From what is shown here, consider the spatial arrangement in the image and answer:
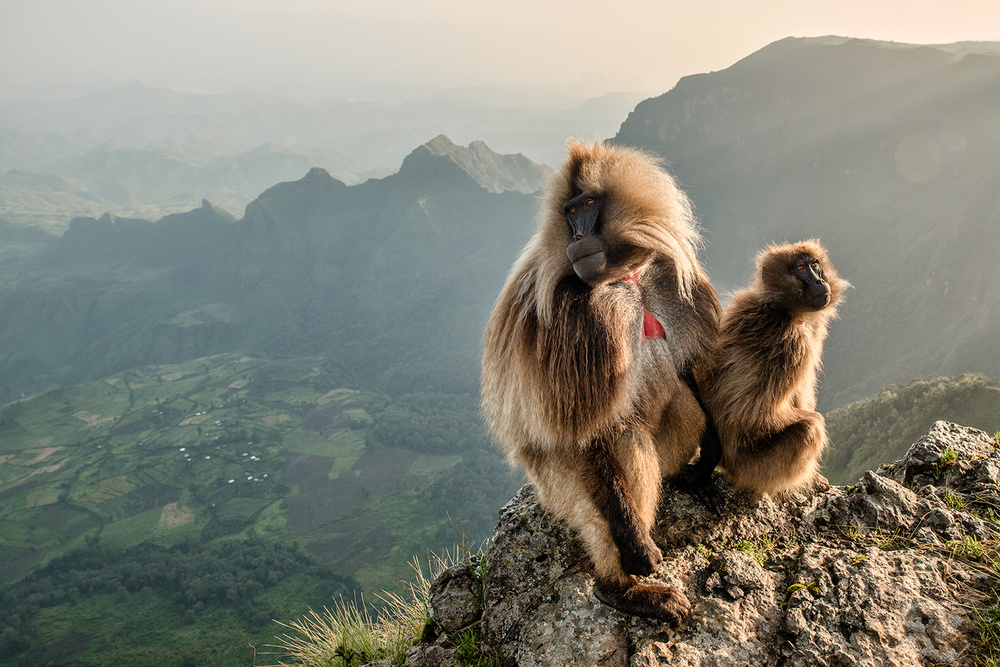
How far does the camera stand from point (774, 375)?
18.0ft

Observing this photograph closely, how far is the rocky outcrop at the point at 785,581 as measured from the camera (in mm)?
4281

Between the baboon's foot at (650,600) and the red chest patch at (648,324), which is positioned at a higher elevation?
the red chest patch at (648,324)

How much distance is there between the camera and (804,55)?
162 meters

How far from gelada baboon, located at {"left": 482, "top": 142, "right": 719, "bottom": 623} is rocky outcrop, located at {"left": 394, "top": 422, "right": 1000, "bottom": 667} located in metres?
0.37

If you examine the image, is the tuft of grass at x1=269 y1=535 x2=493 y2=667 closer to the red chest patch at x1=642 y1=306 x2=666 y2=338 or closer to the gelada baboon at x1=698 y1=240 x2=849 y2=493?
the gelada baboon at x1=698 y1=240 x2=849 y2=493

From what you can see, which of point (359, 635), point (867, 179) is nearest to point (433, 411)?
point (867, 179)

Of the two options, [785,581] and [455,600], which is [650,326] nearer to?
[785,581]

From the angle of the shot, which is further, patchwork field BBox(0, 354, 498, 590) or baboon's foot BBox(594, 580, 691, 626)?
patchwork field BBox(0, 354, 498, 590)

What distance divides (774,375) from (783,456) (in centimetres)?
80

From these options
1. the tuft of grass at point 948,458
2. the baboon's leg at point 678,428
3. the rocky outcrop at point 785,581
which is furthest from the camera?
the tuft of grass at point 948,458

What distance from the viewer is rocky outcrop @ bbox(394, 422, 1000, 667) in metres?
4.28

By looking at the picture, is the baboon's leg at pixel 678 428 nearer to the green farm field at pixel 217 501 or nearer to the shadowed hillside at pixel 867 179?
the shadowed hillside at pixel 867 179

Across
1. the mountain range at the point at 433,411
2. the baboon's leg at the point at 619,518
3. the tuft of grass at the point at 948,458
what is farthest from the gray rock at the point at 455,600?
the mountain range at the point at 433,411

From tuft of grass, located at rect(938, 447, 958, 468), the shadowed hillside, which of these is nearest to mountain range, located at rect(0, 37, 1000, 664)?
the shadowed hillside
